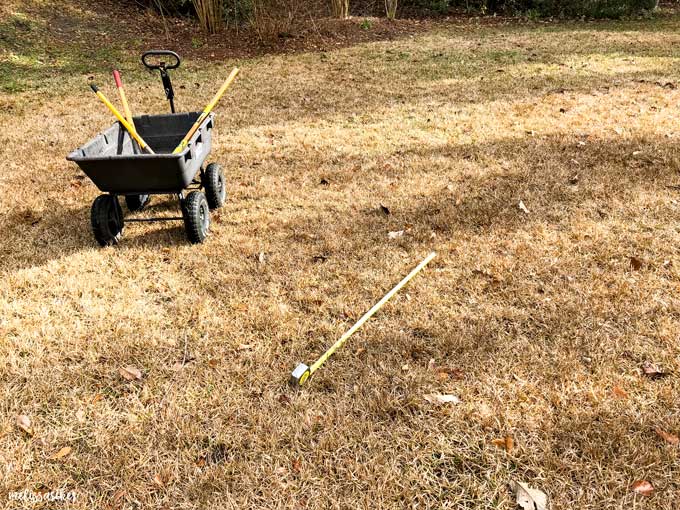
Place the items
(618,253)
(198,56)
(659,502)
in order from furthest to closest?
(198,56)
(618,253)
(659,502)

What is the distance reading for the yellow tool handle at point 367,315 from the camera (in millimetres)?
2600

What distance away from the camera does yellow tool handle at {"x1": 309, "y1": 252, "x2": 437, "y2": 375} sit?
8.53ft

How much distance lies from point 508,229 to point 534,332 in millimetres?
1267

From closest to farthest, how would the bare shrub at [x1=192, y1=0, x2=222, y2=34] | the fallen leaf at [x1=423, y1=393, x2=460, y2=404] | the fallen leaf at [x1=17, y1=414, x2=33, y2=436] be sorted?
the fallen leaf at [x1=17, y1=414, x2=33, y2=436]
the fallen leaf at [x1=423, y1=393, x2=460, y2=404]
the bare shrub at [x1=192, y1=0, x2=222, y2=34]

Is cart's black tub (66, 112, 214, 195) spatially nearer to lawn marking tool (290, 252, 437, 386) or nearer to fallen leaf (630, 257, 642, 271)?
lawn marking tool (290, 252, 437, 386)

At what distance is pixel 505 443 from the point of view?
2170 mm

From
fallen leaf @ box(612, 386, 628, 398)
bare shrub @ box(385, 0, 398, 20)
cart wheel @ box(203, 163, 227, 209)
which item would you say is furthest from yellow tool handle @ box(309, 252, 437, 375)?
bare shrub @ box(385, 0, 398, 20)

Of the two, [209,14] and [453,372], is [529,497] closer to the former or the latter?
[453,372]

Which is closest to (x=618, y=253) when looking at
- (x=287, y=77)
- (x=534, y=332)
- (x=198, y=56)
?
(x=534, y=332)

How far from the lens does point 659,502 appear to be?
6.22ft

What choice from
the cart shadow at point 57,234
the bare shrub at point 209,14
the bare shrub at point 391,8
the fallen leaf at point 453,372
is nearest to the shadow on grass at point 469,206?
the cart shadow at point 57,234

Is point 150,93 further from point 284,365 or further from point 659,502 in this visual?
point 659,502

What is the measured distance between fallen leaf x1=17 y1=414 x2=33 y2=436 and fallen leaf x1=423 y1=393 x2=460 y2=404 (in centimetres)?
198

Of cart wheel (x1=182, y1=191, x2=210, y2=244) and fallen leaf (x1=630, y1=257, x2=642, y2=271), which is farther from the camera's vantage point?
cart wheel (x1=182, y1=191, x2=210, y2=244)
